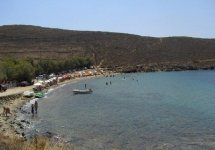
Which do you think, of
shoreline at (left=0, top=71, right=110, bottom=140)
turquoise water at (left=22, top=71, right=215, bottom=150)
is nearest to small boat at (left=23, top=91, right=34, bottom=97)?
shoreline at (left=0, top=71, right=110, bottom=140)

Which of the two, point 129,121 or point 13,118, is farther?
point 13,118

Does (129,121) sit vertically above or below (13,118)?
above

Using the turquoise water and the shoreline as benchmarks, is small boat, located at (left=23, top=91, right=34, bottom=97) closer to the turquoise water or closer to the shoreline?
the shoreline

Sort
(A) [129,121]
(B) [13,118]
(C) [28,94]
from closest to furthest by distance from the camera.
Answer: (A) [129,121], (B) [13,118], (C) [28,94]

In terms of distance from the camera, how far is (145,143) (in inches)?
1516

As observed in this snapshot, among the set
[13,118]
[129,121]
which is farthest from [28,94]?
[129,121]

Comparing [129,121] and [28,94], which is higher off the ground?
[28,94]

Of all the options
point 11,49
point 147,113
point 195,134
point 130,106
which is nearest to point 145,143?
point 195,134

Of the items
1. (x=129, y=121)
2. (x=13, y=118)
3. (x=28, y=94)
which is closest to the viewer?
Answer: (x=129, y=121)

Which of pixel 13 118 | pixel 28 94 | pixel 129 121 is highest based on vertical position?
pixel 28 94

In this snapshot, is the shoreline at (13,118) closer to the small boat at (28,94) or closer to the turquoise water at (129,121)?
the small boat at (28,94)

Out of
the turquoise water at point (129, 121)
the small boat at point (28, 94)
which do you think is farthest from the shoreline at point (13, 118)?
the turquoise water at point (129, 121)

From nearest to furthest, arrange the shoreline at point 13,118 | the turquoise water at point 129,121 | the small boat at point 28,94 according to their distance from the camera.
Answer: the turquoise water at point 129,121 < the shoreline at point 13,118 < the small boat at point 28,94

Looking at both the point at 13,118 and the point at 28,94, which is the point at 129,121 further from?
the point at 28,94
